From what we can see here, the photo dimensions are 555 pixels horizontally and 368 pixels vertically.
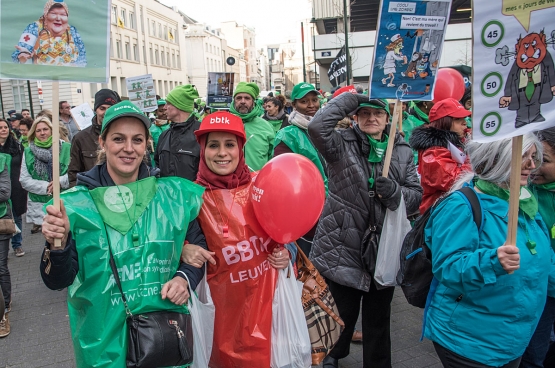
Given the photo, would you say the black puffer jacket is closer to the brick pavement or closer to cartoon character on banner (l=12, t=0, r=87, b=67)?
the brick pavement

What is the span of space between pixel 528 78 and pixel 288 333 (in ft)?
5.74

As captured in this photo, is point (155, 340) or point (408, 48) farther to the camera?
point (408, 48)

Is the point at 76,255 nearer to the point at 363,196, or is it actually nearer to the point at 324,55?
the point at 363,196

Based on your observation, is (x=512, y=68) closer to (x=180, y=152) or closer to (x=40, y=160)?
(x=180, y=152)

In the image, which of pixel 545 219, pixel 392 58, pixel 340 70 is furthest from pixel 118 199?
pixel 340 70

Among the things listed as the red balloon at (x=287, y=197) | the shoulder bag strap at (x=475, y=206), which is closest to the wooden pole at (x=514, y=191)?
the shoulder bag strap at (x=475, y=206)

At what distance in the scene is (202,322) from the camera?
2.46 metres

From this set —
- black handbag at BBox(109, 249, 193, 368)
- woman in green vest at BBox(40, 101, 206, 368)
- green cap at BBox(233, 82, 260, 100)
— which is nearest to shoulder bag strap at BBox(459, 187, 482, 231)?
woman in green vest at BBox(40, 101, 206, 368)

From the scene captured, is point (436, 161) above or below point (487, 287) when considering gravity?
above

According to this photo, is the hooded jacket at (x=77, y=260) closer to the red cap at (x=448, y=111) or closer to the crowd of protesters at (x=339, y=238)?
the crowd of protesters at (x=339, y=238)

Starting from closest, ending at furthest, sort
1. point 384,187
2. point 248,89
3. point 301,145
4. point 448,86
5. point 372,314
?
point 384,187 → point 372,314 → point 301,145 → point 448,86 → point 248,89

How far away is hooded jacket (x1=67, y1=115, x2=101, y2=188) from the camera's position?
5.09 meters

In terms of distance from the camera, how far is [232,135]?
105 inches

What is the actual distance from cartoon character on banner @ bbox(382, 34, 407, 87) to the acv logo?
197 cm
